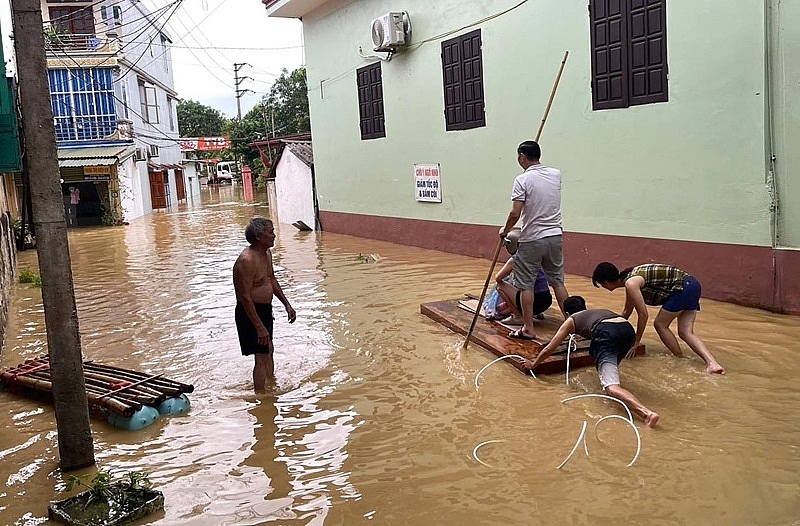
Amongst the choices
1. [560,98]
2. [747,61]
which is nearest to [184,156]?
[560,98]

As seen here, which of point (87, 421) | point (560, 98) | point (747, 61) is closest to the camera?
point (87, 421)

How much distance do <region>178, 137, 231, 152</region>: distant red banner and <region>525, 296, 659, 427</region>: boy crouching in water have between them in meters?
43.3

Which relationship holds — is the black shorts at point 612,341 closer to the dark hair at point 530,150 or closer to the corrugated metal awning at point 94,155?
the dark hair at point 530,150

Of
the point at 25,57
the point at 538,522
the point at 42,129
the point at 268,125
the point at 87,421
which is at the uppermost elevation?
the point at 268,125

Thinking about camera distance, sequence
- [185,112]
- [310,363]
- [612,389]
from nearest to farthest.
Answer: [612,389] → [310,363] → [185,112]

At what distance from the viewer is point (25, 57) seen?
4.34 m

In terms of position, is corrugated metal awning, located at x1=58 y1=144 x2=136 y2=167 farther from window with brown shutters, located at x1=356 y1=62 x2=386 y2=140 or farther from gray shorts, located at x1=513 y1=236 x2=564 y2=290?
gray shorts, located at x1=513 y1=236 x2=564 y2=290

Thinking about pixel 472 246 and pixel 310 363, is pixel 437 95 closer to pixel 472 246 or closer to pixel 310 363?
pixel 472 246

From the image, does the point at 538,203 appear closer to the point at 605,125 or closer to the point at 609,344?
the point at 609,344

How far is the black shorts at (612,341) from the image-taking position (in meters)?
5.36

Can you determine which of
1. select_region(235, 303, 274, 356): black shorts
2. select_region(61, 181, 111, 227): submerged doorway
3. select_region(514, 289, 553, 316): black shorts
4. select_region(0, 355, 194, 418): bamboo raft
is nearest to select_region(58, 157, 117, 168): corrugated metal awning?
select_region(61, 181, 111, 227): submerged doorway

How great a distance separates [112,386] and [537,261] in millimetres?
3823

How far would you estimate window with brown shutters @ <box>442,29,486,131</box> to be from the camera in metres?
12.6

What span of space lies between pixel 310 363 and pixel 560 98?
584 cm
